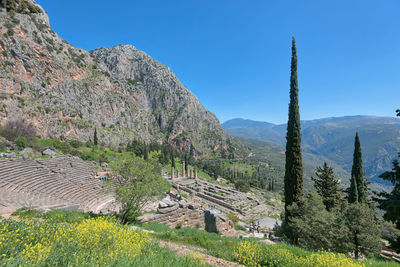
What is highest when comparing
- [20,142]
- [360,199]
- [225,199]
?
[20,142]

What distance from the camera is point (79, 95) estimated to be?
70.9 metres

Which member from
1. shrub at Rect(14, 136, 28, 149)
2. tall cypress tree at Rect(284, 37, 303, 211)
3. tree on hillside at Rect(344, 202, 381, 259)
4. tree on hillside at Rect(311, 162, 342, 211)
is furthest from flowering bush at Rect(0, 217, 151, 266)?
shrub at Rect(14, 136, 28, 149)

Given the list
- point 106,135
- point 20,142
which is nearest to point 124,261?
point 20,142

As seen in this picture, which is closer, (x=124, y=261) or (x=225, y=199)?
(x=124, y=261)

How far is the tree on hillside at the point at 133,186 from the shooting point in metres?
10.8

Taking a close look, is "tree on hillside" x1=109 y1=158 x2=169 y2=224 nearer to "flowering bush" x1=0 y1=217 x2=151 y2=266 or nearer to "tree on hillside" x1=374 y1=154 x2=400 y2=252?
"flowering bush" x1=0 y1=217 x2=151 y2=266

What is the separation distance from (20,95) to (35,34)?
27.0 m

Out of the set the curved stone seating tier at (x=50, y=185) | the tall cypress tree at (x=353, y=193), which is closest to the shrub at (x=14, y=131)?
the curved stone seating tier at (x=50, y=185)

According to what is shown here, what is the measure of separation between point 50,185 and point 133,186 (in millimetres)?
16294

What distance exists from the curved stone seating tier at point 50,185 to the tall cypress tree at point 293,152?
18.0 metres

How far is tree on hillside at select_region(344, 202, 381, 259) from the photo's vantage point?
10.6 meters

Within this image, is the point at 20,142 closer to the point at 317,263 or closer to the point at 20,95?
the point at 20,95

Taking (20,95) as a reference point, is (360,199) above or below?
below

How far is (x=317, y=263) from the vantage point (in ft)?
15.8
